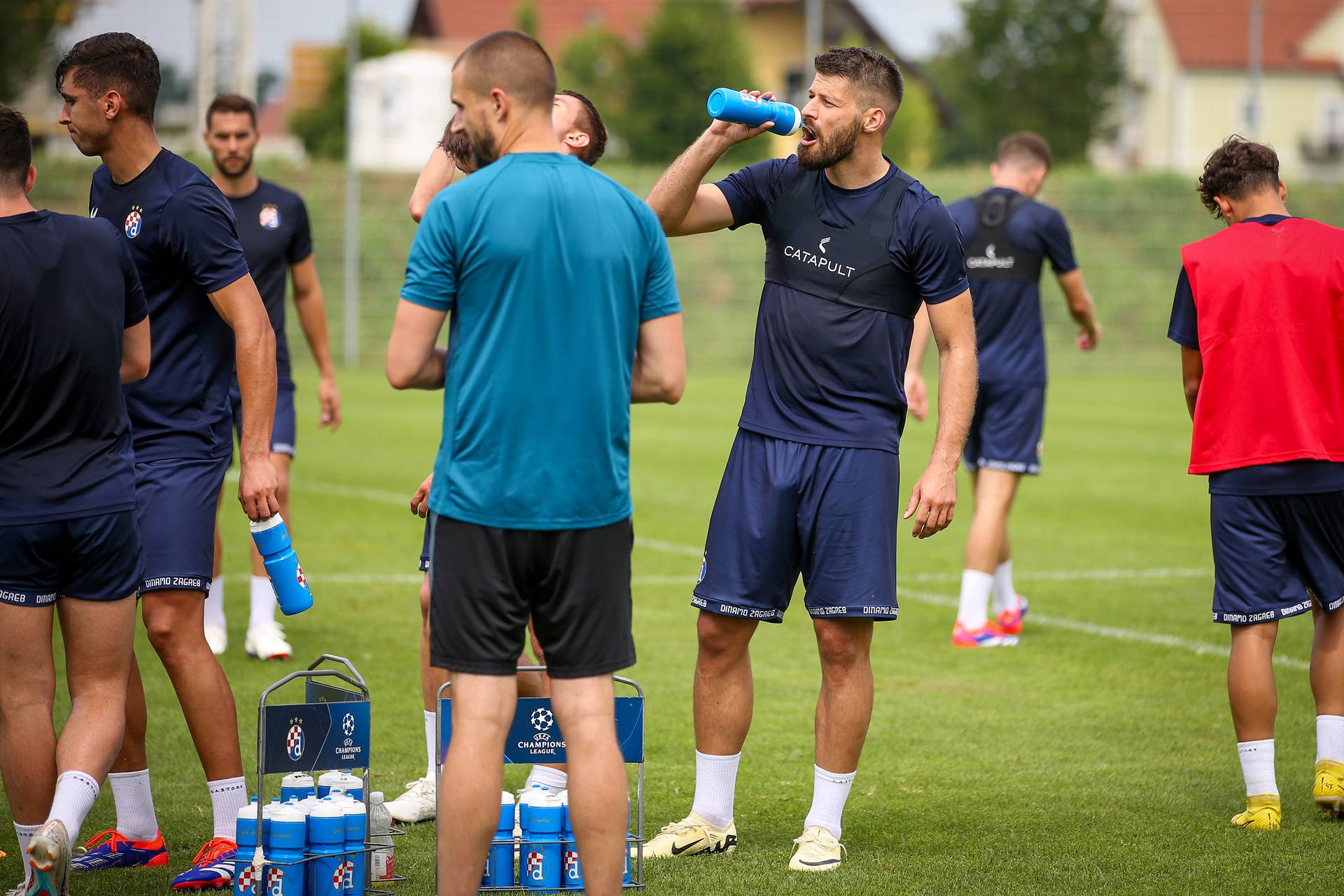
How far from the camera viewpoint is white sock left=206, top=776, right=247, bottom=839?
16.0ft

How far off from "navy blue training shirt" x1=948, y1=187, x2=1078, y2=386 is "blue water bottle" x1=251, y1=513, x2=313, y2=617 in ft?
17.4

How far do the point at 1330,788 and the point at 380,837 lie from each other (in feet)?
11.0

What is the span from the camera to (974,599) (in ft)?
28.3

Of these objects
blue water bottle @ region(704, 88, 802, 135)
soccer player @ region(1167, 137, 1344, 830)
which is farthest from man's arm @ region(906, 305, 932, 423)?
blue water bottle @ region(704, 88, 802, 135)

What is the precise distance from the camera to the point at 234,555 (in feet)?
34.8

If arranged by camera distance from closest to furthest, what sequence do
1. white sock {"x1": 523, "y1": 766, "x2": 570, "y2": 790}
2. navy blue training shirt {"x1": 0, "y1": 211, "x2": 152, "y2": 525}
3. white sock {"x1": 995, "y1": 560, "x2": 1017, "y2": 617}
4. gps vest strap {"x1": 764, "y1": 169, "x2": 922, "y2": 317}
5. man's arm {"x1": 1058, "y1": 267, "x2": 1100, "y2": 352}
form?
navy blue training shirt {"x1": 0, "y1": 211, "x2": 152, "y2": 525}
gps vest strap {"x1": 764, "y1": 169, "x2": 922, "y2": 317}
white sock {"x1": 523, "y1": 766, "x2": 570, "y2": 790}
white sock {"x1": 995, "y1": 560, "x2": 1017, "y2": 617}
man's arm {"x1": 1058, "y1": 267, "x2": 1100, "y2": 352}

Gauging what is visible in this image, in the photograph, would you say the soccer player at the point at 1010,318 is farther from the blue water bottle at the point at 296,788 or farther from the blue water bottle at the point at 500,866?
the blue water bottle at the point at 296,788

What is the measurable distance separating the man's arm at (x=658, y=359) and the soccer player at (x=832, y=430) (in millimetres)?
1087

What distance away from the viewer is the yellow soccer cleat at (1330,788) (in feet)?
18.0

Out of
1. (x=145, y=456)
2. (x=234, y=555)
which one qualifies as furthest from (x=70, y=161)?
(x=145, y=456)

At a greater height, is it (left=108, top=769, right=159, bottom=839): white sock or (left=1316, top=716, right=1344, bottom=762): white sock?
(left=1316, top=716, right=1344, bottom=762): white sock

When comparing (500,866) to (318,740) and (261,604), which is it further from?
(261,604)

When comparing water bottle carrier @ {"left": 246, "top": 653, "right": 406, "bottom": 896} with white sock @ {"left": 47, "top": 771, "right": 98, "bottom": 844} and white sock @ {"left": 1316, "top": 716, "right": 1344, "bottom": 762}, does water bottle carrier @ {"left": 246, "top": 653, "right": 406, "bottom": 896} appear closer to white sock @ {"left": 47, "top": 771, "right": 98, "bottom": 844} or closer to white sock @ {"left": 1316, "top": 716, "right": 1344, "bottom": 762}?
white sock @ {"left": 47, "top": 771, "right": 98, "bottom": 844}

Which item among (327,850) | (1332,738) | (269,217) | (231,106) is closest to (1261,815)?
(1332,738)
